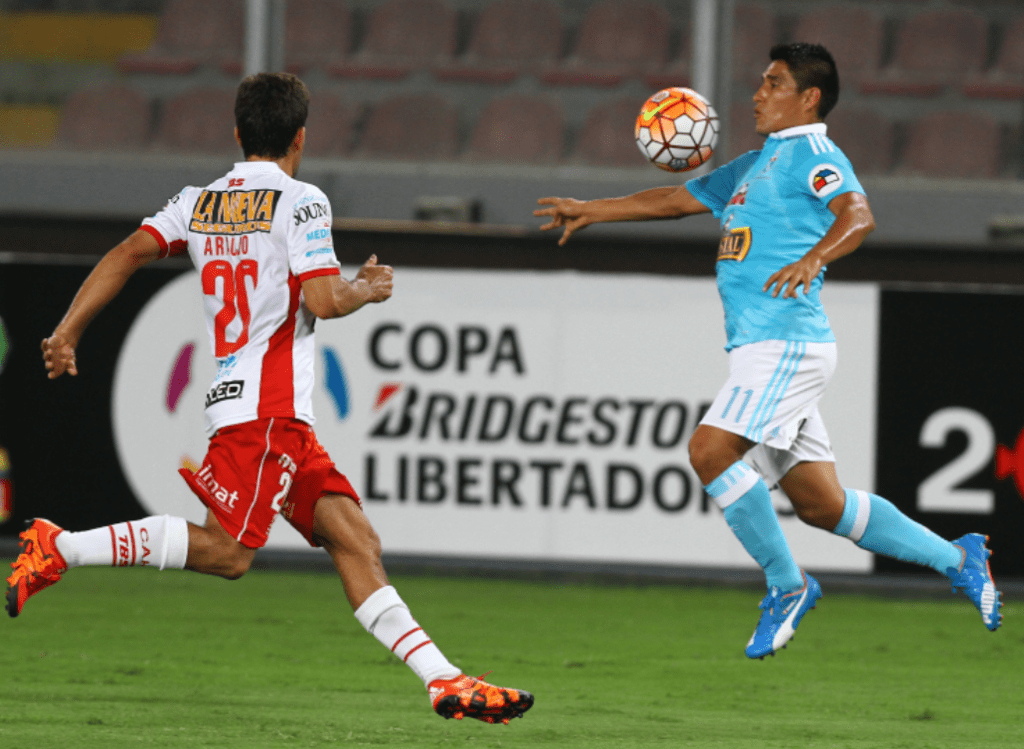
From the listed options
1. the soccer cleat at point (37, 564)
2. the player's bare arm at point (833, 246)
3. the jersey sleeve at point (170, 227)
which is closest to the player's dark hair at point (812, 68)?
the player's bare arm at point (833, 246)

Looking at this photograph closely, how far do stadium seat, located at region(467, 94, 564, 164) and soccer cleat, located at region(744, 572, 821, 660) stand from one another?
5759mm

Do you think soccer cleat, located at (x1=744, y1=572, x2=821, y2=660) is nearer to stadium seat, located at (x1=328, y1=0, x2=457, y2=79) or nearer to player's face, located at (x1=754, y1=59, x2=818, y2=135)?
player's face, located at (x1=754, y1=59, x2=818, y2=135)

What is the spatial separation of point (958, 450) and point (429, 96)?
4.95 m

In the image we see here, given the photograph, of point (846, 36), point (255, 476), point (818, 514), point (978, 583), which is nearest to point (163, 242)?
point (255, 476)

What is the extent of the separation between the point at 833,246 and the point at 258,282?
1585 millimetres

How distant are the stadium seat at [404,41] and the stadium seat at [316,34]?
0.39 ft

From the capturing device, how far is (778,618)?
456 centimetres

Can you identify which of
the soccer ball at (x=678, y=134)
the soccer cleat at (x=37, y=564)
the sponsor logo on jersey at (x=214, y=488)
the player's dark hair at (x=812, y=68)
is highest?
the player's dark hair at (x=812, y=68)

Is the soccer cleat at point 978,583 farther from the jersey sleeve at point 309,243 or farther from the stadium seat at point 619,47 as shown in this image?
the stadium seat at point 619,47

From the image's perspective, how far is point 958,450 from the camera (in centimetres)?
734

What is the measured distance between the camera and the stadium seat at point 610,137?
988 cm

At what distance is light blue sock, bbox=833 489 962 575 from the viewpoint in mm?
4754

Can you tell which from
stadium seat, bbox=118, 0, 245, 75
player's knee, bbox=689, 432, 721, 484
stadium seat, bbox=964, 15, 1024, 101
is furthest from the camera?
stadium seat, bbox=118, 0, 245, 75

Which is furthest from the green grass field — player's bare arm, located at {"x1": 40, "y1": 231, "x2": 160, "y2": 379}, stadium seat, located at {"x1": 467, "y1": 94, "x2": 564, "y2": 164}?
stadium seat, located at {"x1": 467, "y1": 94, "x2": 564, "y2": 164}
